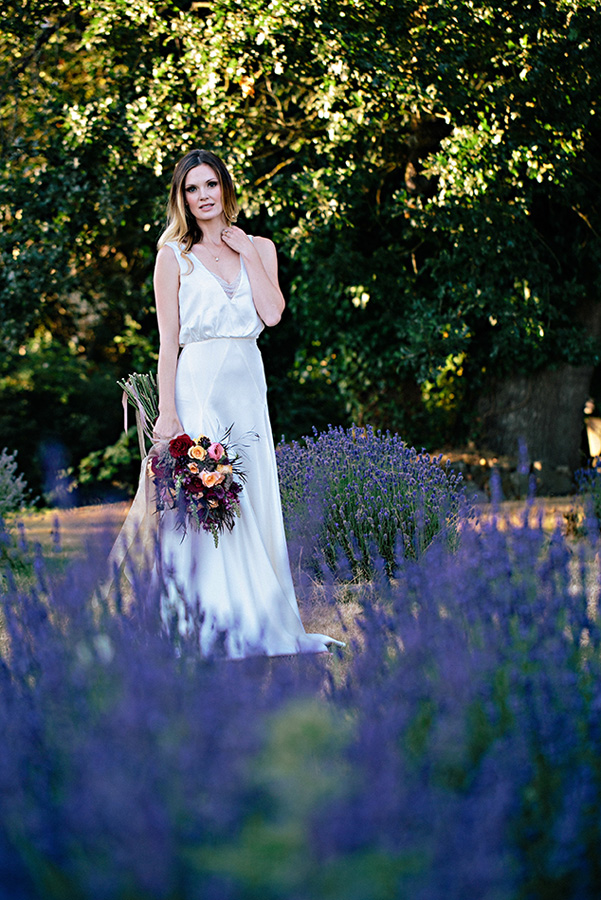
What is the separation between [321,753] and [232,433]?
246 cm

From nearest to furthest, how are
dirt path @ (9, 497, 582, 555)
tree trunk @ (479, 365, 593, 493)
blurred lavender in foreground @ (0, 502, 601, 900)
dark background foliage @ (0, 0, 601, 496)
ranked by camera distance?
blurred lavender in foreground @ (0, 502, 601, 900)
dirt path @ (9, 497, 582, 555)
dark background foliage @ (0, 0, 601, 496)
tree trunk @ (479, 365, 593, 493)

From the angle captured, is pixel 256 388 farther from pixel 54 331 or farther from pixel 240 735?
pixel 54 331

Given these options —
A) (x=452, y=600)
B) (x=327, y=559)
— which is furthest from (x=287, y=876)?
(x=327, y=559)

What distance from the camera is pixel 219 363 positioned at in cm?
378

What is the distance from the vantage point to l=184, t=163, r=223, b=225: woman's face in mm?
3736

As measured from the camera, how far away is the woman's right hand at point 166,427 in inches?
148

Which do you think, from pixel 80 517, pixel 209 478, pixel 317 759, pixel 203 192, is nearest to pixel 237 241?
pixel 203 192

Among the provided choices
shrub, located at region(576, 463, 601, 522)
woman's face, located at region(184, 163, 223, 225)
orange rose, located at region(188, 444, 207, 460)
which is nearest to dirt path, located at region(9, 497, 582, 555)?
shrub, located at region(576, 463, 601, 522)

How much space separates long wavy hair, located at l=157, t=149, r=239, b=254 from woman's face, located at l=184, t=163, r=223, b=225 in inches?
0.7

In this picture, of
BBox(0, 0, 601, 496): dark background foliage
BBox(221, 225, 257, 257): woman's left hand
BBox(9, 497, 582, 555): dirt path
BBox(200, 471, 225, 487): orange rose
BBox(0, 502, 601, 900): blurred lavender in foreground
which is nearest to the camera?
BBox(0, 502, 601, 900): blurred lavender in foreground

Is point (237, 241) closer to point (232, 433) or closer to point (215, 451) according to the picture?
point (232, 433)

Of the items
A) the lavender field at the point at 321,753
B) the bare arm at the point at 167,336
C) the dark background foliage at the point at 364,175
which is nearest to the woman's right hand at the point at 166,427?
the bare arm at the point at 167,336

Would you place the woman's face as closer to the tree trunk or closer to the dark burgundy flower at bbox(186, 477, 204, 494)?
the dark burgundy flower at bbox(186, 477, 204, 494)

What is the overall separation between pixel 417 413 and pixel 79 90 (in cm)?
471
